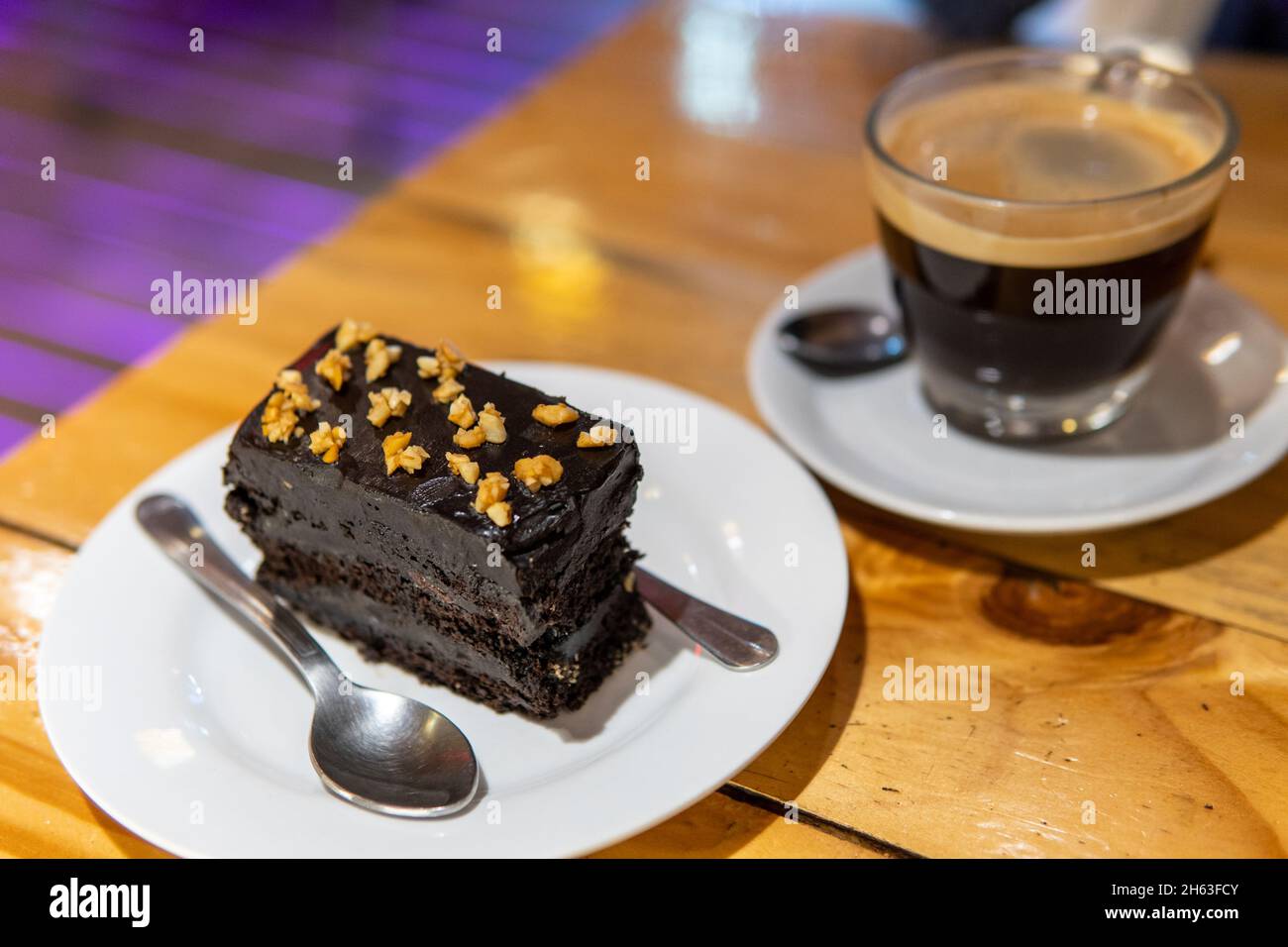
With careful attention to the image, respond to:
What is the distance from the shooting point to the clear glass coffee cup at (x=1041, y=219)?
1.66m

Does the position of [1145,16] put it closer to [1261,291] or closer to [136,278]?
[1261,291]

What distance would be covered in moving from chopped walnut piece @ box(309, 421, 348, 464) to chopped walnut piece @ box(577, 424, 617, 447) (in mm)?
298

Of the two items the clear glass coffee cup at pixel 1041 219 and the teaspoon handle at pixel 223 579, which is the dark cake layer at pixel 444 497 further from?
the clear glass coffee cup at pixel 1041 219

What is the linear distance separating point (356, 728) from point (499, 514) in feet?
1.08

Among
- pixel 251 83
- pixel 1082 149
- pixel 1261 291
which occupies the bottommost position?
pixel 251 83

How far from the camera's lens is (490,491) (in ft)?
4.44

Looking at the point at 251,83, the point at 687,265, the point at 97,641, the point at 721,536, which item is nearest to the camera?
the point at 97,641

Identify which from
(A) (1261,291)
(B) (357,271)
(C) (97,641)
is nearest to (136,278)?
(B) (357,271)

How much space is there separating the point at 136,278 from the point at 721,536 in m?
3.04

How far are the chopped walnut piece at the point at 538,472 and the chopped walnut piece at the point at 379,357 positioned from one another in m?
0.28

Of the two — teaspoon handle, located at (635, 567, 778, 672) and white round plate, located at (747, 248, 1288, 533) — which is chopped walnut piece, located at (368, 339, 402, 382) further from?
white round plate, located at (747, 248, 1288, 533)

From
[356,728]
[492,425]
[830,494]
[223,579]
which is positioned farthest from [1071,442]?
[223,579]

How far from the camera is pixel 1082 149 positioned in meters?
1.86

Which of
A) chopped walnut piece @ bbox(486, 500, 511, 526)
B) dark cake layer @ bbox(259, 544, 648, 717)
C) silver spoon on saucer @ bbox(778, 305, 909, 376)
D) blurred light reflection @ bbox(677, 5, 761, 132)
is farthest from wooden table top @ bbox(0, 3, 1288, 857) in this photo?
chopped walnut piece @ bbox(486, 500, 511, 526)
